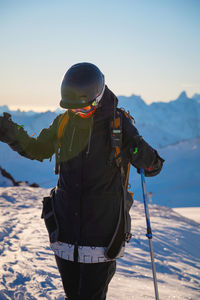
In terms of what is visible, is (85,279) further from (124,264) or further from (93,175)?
(124,264)

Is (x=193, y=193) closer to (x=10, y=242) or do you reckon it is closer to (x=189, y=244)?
(x=189, y=244)

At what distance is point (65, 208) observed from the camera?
2.13m

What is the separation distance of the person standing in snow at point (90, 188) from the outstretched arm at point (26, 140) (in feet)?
0.77

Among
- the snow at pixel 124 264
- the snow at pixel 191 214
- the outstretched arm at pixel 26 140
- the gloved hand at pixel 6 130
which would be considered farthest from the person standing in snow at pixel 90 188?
the snow at pixel 191 214

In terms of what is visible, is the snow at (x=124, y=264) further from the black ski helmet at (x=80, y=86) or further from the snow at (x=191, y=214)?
the snow at (x=191, y=214)

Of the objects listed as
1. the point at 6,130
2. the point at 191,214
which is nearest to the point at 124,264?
the point at 6,130

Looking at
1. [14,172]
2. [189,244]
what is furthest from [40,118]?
[189,244]

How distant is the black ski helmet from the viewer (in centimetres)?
209

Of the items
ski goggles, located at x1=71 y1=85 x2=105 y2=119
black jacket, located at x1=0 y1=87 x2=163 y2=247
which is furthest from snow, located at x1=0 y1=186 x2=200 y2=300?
ski goggles, located at x1=71 y1=85 x2=105 y2=119

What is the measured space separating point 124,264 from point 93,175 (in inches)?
133

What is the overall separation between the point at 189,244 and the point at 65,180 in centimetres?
550

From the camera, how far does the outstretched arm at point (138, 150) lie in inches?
81.9

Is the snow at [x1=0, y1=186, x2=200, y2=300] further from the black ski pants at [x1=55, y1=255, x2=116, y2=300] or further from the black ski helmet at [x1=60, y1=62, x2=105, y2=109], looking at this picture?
the black ski helmet at [x1=60, y1=62, x2=105, y2=109]

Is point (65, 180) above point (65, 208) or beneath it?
above
